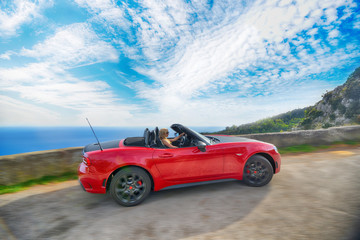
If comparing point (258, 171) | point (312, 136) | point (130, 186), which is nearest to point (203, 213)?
point (130, 186)

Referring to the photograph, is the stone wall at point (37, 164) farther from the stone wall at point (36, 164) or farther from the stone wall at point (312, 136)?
the stone wall at point (312, 136)

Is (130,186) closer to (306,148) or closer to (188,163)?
(188,163)

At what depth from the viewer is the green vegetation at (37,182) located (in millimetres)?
3987

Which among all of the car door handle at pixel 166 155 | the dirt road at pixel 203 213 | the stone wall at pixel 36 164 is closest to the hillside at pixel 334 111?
the dirt road at pixel 203 213

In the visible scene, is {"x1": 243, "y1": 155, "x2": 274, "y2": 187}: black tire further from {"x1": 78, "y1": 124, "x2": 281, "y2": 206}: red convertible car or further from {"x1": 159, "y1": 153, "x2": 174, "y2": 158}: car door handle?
{"x1": 159, "y1": 153, "x2": 174, "y2": 158}: car door handle

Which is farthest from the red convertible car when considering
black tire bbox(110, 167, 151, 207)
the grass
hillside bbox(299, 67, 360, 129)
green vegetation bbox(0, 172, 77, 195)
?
hillside bbox(299, 67, 360, 129)

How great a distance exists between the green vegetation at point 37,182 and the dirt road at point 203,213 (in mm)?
360

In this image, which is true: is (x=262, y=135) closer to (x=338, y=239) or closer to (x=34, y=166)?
(x=338, y=239)

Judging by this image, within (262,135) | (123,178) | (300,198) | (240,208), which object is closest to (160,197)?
(123,178)

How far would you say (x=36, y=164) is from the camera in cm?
445

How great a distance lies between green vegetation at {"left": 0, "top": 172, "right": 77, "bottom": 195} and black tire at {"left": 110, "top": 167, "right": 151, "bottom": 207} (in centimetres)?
234

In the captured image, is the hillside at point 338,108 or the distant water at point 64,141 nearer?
the distant water at point 64,141

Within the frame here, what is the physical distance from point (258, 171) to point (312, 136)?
211 inches

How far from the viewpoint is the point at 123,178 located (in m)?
3.04
